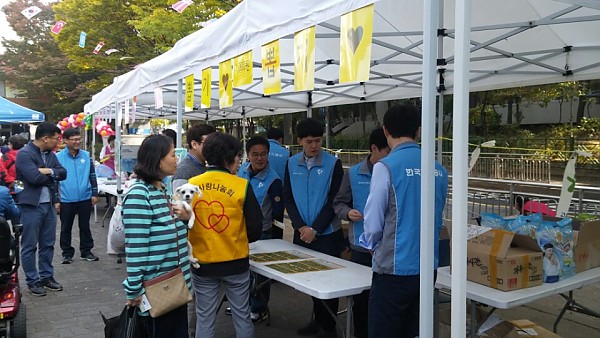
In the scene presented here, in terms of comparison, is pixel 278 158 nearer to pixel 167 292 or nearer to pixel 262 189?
pixel 262 189

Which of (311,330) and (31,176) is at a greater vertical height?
(31,176)

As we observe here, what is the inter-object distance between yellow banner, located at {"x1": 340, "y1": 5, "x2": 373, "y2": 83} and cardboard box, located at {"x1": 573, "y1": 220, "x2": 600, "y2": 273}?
201cm

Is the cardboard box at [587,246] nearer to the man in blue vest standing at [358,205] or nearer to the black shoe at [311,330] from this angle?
the man in blue vest standing at [358,205]

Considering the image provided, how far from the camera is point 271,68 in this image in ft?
10.8

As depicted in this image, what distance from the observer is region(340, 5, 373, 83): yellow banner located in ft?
7.45

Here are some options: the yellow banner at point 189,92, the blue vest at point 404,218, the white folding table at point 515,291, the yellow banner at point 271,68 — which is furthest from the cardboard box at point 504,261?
the yellow banner at point 189,92

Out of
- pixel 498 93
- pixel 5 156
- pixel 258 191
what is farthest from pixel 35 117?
pixel 498 93

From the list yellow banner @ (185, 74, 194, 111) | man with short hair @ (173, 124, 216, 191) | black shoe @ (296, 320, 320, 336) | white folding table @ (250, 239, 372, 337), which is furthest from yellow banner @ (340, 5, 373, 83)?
yellow banner @ (185, 74, 194, 111)

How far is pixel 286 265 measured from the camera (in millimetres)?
3449

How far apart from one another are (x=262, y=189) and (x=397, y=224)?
6.87 ft

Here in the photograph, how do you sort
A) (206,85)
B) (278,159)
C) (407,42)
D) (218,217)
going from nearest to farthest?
(218,217), (206,85), (407,42), (278,159)

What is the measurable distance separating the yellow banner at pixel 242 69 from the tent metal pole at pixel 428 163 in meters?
1.66

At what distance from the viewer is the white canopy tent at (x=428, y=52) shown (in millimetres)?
2098

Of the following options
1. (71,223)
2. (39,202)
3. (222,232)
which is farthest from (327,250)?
(71,223)
